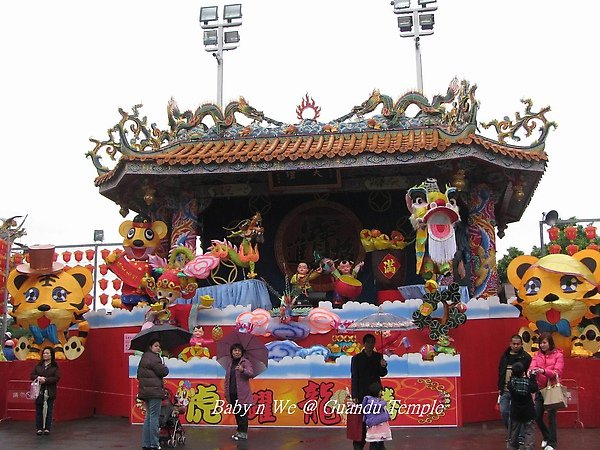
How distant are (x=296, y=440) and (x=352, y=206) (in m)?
6.92

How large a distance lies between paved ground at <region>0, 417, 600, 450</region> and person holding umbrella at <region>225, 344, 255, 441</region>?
0.33 m

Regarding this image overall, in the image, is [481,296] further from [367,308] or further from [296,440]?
[296,440]

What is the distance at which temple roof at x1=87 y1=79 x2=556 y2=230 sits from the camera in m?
14.0

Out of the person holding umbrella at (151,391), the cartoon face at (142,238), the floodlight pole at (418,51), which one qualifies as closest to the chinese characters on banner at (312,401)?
the person holding umbrella at (151,391)

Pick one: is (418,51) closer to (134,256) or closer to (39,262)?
(134,256)

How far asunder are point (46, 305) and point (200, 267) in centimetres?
315

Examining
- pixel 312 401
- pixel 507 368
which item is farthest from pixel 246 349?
pixel 507 368

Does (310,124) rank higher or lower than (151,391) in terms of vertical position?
higher

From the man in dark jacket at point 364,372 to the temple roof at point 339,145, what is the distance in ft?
18.9

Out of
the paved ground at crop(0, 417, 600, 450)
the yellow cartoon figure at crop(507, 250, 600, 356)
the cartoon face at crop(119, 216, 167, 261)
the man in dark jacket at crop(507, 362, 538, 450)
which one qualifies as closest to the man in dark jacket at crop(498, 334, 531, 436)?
the paved ground at crop(0, 417, 600, 450)

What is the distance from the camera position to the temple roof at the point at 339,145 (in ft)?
46.1

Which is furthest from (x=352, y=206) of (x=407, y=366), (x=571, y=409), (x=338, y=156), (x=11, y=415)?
(x=11, y=415)

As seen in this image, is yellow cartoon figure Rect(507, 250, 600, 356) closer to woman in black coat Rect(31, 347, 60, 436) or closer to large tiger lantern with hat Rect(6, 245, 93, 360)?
woman in black coat Rect(31, 347, 60, 436)

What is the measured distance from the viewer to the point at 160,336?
11125 millimetres
